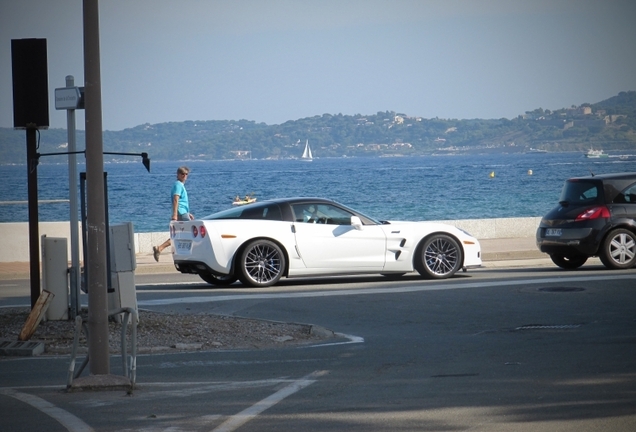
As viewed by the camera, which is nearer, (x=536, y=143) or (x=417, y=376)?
(x=417, y=376)

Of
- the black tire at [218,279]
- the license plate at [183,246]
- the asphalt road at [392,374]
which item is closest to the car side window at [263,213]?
the license plate at [183,246]

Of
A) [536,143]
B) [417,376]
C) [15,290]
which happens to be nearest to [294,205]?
[15,290]

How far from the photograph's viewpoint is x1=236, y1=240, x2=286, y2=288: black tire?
15188mm

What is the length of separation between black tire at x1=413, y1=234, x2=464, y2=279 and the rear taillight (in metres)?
2.37

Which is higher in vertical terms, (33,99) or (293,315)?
(33,99)

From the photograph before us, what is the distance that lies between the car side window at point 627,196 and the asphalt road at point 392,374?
3.05 m

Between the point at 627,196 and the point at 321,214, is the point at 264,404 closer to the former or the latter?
the point at 321,214

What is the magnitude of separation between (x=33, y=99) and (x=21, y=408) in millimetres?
5059

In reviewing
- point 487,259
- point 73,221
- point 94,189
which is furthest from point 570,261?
point 94,189

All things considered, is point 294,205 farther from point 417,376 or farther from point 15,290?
point 417,376

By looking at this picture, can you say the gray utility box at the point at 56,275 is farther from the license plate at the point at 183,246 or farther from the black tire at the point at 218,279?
the black tire at the point at 218,279

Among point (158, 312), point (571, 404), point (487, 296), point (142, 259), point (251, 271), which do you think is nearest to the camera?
point (571, 404)

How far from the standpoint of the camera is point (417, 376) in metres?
8.16

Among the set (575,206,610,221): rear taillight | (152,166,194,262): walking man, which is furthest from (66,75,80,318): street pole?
(575,206,610,221): rear taillight
